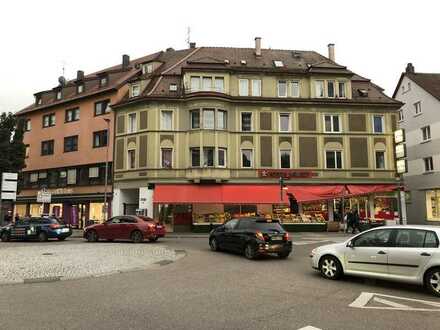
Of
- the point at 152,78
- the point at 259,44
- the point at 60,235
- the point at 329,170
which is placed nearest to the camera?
the point at 60,235

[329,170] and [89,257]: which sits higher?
[329,170]

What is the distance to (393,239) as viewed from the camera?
9.63 m

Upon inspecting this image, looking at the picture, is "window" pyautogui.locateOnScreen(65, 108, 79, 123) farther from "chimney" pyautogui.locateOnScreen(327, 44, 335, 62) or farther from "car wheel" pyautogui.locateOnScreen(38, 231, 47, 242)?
"chimney" pyautogui.locateOnScreen(327, 44, 335, 62)

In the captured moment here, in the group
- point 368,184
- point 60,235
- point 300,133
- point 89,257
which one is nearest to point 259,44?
point 300,133

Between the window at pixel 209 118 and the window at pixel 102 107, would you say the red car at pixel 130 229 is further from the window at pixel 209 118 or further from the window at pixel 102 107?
the window at pixel 102 107

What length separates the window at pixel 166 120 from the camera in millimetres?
33719

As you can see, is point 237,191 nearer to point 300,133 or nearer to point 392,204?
point 300,133

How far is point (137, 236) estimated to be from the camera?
72.9ft

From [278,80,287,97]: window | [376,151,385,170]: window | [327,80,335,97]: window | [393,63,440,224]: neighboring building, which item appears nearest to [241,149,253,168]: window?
[278,80,287,97]: window

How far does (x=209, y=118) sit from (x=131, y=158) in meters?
7.53

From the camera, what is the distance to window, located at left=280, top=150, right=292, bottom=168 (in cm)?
3384

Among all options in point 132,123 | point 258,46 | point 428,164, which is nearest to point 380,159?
point 428,164

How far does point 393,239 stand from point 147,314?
6.00 meters

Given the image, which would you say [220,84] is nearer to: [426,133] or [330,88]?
[330,88]
